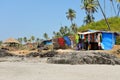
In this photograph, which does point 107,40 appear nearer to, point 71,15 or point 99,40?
point 99,40

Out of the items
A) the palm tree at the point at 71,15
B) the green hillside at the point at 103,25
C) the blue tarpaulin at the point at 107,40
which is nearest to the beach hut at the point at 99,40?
the blue tarpaulin at the point at 107,40

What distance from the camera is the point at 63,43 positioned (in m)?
46.3

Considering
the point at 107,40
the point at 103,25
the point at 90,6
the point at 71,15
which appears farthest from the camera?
the point at 71,15

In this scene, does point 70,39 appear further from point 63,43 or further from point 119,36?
point 119,36

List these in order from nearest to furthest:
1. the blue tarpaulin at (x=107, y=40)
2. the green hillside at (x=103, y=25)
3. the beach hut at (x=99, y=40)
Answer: the beach hut at (x=99, y=40) → the blue tarpaulin at (x=107, y=40) → the green hillside at (x=103, y=25)

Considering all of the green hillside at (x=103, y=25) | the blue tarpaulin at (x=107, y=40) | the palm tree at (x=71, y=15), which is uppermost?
the palm tree at (x=71, y=15)

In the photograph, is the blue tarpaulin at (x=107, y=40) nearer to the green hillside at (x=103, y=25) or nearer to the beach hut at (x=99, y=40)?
the beach hut at (x=99, y=40)

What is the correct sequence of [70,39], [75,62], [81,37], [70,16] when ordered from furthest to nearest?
[70,16]
[70,39]
[81,37]
[75,62]

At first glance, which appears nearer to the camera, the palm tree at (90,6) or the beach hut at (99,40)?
the beach hut at (99,40)

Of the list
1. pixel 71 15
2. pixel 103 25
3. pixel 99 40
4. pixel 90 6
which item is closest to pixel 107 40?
pixel 99 40

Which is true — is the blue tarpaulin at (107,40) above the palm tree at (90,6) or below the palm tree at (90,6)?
below

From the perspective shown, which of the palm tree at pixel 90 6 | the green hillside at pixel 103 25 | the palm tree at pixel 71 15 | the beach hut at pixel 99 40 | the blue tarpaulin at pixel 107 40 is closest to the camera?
the beach hut at pixel 99 40

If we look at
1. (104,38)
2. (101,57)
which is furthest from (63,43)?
(101,57)

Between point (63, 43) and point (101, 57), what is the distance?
27.5 metres
